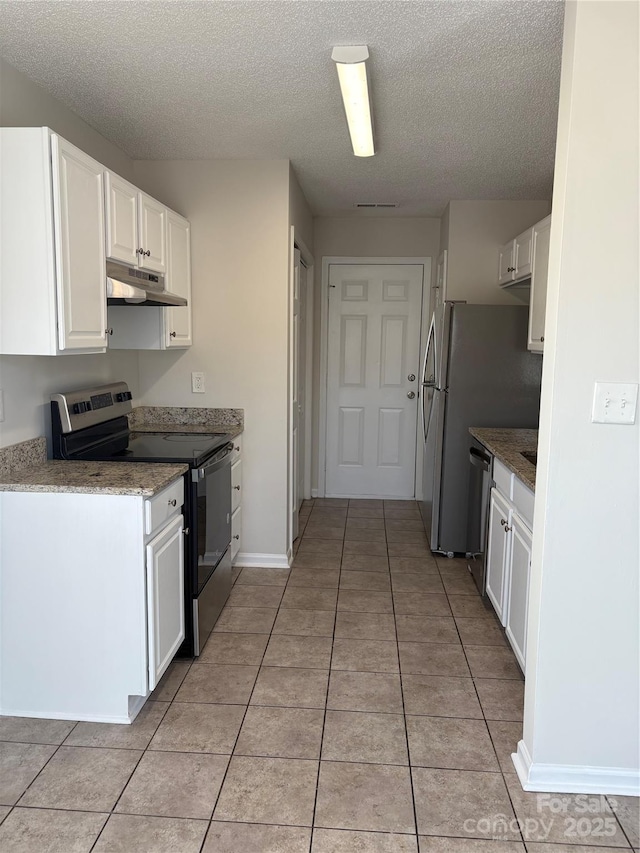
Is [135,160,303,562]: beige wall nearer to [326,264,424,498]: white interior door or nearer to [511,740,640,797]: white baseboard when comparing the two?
[326,264,424,498]: white interior door

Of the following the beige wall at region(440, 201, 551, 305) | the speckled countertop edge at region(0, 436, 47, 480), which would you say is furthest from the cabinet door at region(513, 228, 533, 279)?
the speckled countertop edge at region(0, 436, 47, 480)

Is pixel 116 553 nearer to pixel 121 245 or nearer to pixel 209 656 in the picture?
pixel 209 656

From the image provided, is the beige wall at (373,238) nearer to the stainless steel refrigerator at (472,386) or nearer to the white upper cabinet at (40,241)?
the stainless steel refrigerator at (472,386)

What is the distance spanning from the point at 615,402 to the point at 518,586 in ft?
3.44

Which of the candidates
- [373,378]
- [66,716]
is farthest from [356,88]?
[373,378]

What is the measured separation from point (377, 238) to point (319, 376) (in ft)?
4.10

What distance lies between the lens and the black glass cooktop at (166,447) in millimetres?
2762

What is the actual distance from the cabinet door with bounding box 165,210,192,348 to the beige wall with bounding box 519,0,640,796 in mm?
2056

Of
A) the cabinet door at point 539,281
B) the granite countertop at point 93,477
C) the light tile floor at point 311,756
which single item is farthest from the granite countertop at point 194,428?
the cabinet door at point 539,281

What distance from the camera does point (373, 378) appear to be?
5.45 m

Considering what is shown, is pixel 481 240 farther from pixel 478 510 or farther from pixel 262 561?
pixel 262 561

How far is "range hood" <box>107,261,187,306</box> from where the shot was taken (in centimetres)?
263

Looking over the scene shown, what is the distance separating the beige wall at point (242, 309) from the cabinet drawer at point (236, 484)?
0.26 feet

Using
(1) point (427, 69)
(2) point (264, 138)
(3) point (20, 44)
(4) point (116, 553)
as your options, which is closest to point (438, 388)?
(2) point (264, 138)
